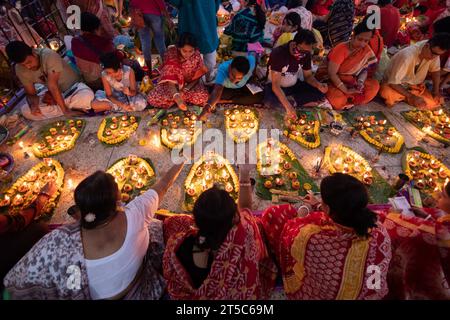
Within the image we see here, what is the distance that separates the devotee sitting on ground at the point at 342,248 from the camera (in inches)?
70.9

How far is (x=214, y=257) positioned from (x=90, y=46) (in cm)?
404

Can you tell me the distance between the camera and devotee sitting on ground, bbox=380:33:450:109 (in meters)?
4.16

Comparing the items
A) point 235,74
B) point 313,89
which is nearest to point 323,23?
point 313,89

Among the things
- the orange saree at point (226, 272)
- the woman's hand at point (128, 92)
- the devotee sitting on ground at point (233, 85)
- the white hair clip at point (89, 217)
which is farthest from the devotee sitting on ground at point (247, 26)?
the white hair clip at point (89, 217)

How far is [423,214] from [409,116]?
2541mm

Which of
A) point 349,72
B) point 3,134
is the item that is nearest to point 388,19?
point 349,72

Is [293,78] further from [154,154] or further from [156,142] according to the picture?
[154,154]

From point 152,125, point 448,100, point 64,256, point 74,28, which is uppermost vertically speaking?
point 74,28

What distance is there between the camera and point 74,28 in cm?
589

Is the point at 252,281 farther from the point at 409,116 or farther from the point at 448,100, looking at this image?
the point at 448,100

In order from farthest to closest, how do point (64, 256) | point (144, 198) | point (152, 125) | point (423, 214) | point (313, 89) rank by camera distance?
point (313, 89)
point (152, 125)
point (423, 214)
point (144, 198)
point (64, 256)

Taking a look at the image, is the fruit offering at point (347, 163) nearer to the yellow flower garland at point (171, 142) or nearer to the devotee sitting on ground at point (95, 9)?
the yellow flower garland at point (171, 142)

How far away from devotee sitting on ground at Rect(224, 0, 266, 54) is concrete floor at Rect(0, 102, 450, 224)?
2065 millimetres

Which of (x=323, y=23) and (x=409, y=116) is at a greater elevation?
(x=323, y=23)
